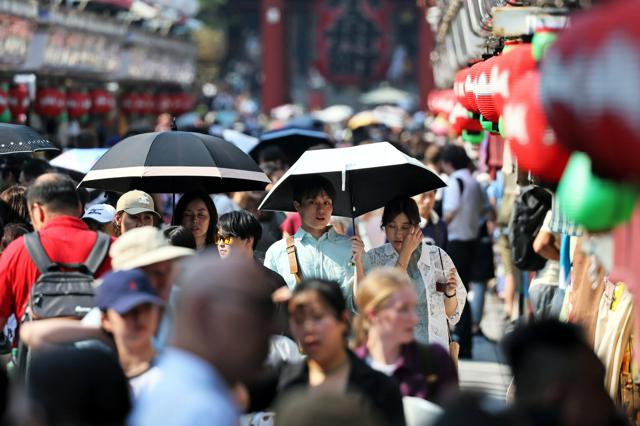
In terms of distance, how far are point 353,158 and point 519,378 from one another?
379cm

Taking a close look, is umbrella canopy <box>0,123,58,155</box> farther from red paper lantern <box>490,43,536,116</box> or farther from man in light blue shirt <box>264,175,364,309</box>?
red paper lantern <box>490,43,536,116</box>

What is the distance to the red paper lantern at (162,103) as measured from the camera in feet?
103

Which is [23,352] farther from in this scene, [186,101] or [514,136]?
[186,101]

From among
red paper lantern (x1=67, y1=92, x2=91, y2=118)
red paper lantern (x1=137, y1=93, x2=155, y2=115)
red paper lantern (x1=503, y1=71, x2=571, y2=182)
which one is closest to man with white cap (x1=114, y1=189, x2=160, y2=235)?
red paper lantern (x1=503, y1=71, x2=571, y2=182)

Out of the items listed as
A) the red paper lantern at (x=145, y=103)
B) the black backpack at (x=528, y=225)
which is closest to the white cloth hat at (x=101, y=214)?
the black backpack at (x=528, y=225)

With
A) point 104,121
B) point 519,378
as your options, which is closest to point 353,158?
point 519,378

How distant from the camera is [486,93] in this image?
7492mm

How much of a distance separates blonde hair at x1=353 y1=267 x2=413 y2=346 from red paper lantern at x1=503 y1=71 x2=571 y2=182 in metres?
0.63

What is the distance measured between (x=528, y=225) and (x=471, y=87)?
128 centimetres

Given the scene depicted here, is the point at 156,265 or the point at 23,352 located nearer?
the point at 156,265

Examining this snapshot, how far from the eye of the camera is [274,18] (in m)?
44.7

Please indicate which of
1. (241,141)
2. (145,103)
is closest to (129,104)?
(145,103)

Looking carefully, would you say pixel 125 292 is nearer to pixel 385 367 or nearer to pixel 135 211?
pixel 385 367

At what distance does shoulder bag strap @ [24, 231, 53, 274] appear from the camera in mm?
6129
